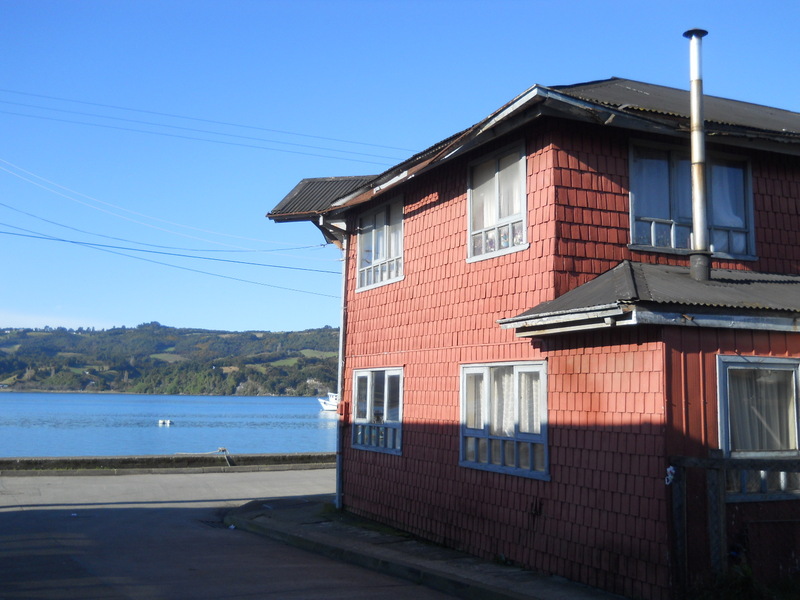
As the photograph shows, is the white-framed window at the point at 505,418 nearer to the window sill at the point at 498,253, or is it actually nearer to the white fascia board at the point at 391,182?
the window sill at the point at 498,253

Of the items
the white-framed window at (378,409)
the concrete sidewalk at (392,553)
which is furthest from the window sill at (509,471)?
the white-framed window at (378,409)

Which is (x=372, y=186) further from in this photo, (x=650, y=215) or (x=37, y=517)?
(x=37, y=517)

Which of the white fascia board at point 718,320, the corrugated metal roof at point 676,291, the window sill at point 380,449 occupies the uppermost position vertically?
the corrugated metal roof at point 676,291

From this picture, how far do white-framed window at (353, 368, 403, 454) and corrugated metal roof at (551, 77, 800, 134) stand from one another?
549 centimetres

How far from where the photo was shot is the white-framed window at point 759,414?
8.73m

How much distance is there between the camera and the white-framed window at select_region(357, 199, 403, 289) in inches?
573

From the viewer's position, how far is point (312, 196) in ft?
57.8

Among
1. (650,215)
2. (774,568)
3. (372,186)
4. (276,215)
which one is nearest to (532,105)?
(650,215)

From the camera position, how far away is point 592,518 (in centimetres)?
918

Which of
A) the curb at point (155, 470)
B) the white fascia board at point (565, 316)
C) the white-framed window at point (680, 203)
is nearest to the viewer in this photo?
the white fascia board at point (565, 316)

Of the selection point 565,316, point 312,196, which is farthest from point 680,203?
point 312,196

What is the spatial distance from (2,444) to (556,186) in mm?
55152

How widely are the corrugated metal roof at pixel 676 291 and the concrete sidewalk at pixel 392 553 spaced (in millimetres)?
2963

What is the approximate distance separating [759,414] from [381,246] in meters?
7.71
